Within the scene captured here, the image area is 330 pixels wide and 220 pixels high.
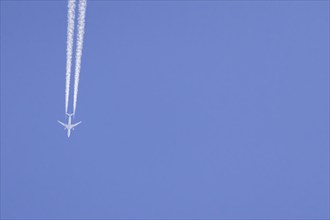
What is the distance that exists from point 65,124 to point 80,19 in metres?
7.06

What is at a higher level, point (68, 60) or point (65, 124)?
point (68, 60)

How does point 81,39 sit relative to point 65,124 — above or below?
above

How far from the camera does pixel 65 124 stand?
122 feet

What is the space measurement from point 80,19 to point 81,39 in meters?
1.60

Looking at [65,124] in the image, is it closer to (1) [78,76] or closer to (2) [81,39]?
(1) [78,76]

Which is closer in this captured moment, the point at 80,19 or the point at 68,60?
the point at 80,19

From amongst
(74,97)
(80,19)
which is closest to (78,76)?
(74,97)

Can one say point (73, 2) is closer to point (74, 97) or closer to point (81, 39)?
point (81, 39)

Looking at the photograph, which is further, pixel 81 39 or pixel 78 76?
pixel 78 76

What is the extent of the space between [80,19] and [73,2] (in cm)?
93

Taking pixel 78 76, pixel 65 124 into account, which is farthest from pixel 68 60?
pixel 65 124

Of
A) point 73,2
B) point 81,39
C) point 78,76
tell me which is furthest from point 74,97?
point 73,2

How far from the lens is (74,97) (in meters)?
37.6

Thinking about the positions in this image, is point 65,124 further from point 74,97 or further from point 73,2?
point 73,2
